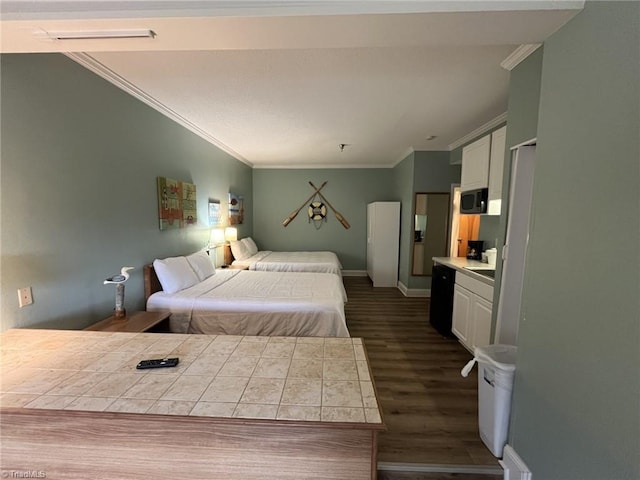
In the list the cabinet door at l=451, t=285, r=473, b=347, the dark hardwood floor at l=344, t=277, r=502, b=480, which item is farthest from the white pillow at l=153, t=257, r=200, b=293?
the cabinet door at l=451, t=285, r=473, b=347

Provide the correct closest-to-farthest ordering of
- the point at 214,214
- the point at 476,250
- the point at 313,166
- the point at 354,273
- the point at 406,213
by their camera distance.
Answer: the point at 476,250 < the point at 214,214 < the point at 406,213 < the point at 313,166 < the point at 354,273

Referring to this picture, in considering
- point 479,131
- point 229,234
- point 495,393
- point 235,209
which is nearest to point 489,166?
point 479,131

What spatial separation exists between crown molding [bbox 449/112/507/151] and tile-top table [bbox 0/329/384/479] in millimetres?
3258

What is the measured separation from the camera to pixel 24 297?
161 centimetres

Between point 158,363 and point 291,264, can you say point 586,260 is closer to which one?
point 158,363

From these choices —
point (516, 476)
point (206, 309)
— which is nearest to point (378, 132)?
point (206, 309)

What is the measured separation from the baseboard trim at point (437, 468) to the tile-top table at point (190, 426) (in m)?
0.80

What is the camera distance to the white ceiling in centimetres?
114

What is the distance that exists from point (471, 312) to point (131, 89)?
386 centimetres

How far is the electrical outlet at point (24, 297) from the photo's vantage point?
158 centimetres

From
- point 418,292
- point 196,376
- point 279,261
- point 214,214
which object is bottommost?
point 418,292

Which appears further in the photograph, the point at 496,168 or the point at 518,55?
the point at 496,168

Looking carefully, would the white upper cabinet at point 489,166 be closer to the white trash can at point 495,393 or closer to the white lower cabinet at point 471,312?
the white lower cabinet at point 471,312

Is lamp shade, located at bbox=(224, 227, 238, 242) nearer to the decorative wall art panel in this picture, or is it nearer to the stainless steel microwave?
the decorative wall art panel
